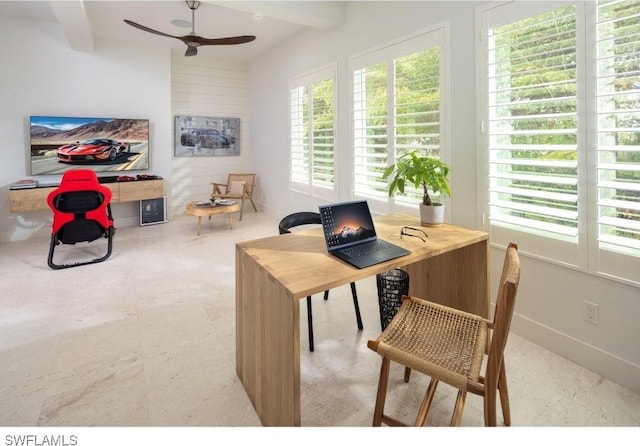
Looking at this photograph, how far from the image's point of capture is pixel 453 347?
143 cm

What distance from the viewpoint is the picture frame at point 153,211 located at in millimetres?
5695

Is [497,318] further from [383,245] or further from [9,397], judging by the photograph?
[9,397]

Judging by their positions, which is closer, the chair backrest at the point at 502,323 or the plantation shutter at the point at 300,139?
the chair backrest at the point at 502,323

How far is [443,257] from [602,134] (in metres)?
1.12

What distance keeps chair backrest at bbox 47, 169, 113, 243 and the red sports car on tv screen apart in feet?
5.16

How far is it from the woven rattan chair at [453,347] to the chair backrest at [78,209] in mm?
3607

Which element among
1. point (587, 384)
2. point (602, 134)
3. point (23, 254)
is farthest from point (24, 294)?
point (602, 134)

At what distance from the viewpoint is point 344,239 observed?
1.72 m

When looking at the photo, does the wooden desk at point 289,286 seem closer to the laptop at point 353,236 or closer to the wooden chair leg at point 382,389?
the laptop at point 353,236

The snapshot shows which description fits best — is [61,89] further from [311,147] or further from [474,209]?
[474,209]

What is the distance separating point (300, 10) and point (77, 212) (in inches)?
128

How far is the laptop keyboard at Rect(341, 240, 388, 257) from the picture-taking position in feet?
5.36

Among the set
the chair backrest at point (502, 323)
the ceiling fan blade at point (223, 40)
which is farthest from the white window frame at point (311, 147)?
the chair backrest at point (502, 323)

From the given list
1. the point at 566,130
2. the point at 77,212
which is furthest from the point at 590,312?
the point at 77,212
